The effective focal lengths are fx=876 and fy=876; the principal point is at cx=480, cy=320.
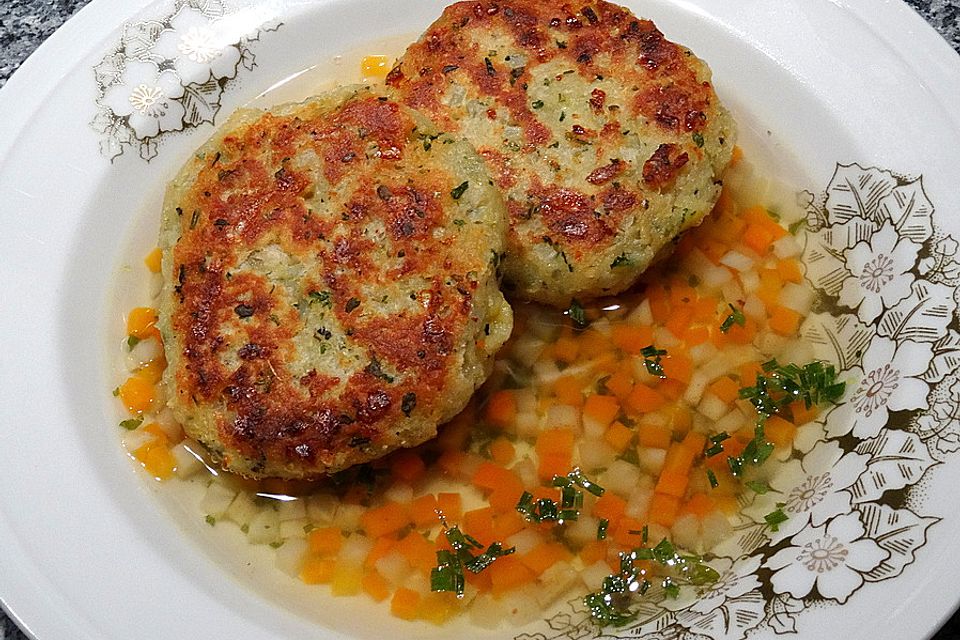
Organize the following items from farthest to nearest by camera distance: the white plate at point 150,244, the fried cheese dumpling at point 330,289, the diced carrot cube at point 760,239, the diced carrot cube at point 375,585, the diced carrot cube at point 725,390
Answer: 1. the diced carrot cube at point 760,239
2. the diced carrot cube at point 725,390
3. the diced carrot cube at point 375,585
4. the fried cheese dumpling at point 330,289
5. the white plate at point 150,244

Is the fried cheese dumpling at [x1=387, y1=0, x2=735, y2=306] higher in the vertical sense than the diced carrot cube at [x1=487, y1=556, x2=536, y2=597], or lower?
higher

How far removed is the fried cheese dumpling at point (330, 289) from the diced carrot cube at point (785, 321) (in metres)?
0.82

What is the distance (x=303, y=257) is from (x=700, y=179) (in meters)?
1.03

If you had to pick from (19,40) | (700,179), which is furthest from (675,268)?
(19,40)

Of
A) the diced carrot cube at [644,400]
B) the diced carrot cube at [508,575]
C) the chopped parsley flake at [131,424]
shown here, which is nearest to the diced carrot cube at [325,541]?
the diced carrot cube at [508,575]

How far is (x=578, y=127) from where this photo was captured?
2.29 meters

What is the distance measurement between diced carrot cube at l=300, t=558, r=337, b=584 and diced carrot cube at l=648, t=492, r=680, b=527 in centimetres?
80

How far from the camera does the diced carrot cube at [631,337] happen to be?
7.94 feet

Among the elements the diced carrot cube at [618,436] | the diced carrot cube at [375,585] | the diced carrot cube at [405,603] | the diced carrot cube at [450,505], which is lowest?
the diced carrot cube at [375,585]

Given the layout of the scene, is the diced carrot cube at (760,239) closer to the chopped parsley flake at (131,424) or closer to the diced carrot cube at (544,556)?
the diced carrot cube at (544,556)

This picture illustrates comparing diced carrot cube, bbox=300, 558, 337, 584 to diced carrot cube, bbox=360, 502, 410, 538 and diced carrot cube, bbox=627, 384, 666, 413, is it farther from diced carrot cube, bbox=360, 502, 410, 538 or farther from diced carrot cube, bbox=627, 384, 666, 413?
diced carrot cube, bbox=627, 384, 666, 413

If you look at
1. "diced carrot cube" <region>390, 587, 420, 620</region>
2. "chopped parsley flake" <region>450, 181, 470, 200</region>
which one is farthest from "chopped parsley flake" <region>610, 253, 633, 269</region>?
"diced carrot cube" <region>390, 587, 420, 620</region>

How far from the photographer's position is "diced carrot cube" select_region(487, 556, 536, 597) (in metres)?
2.10

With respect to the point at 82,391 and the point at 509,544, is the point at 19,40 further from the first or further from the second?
the point at 509,544
